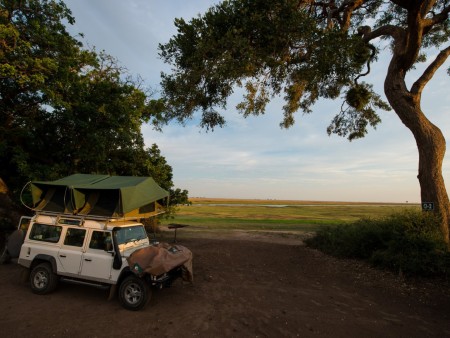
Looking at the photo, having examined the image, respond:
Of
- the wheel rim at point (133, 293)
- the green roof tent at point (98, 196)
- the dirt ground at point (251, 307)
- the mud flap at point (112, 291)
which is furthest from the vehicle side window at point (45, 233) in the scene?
the wheel rim at point (133, 293)

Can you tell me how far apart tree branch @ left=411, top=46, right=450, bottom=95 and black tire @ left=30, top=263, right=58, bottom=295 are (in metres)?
14.7

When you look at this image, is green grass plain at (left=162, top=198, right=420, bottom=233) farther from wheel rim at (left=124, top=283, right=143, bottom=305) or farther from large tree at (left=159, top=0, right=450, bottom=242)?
wheel rim at (left=124, top=283, right=143, bottom=305)

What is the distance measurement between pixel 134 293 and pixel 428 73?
14.0m

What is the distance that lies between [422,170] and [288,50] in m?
7.06

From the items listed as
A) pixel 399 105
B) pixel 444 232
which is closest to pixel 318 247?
pixel 444 232

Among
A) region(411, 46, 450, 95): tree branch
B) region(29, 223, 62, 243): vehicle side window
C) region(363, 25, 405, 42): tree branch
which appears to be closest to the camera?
region(29, 223, 62, 243): vehicle side window

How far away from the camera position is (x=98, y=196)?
864cm

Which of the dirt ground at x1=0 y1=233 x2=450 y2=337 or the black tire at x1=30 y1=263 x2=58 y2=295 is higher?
the black tire at x1=30 y1=263 x2=58 y2=295

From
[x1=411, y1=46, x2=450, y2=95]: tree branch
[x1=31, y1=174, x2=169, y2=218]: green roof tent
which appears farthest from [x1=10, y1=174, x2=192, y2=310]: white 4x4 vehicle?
[x1=411, y1=46, x2=450, y2=95]: tree branch

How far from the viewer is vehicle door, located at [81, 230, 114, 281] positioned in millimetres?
7918

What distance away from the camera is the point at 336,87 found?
1562cm

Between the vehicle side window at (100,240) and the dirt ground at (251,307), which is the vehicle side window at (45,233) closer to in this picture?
the vehicle side window at (100,240)

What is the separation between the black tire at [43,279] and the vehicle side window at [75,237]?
890 millimetres

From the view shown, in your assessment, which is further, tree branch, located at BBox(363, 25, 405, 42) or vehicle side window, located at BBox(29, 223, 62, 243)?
tree branch, located at BBox(363, 25, 405, 42)
